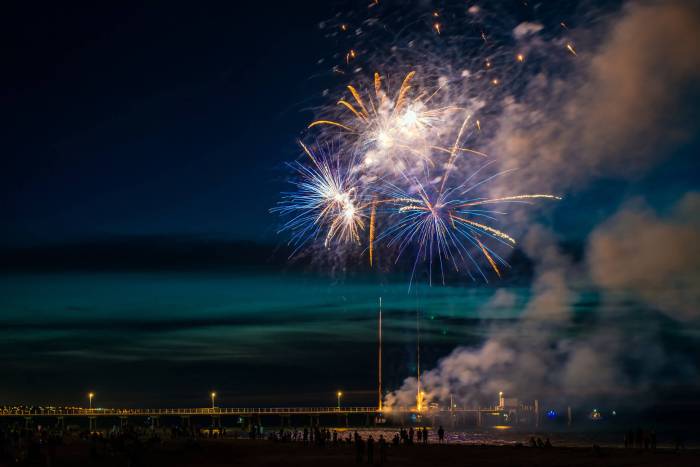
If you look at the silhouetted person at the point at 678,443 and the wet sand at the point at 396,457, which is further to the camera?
the silhouetted person at the point at 678,443

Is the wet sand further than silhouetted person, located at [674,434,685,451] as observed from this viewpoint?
No

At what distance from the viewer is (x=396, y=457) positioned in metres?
39.8

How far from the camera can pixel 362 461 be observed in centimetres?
3591

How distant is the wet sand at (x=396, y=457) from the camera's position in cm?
3509

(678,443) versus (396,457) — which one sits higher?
(678,443)

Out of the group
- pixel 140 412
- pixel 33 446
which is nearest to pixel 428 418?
pixel 140 412

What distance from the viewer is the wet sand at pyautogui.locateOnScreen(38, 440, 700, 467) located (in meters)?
35.1

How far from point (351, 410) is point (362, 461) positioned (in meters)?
131

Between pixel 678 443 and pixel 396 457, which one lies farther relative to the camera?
pixel 678 443

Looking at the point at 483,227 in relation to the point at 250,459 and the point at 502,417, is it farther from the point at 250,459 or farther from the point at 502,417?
the point at 502,417

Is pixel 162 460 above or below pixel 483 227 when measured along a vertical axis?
below

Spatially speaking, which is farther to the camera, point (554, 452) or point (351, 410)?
point (351, 410)

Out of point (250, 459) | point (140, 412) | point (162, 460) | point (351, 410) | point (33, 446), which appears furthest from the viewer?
point (351, 410)

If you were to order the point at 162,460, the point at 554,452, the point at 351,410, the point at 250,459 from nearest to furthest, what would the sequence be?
the point at 162,460 < the point at 250,459 < the point at 554,452 < the point at 351,410
